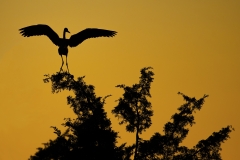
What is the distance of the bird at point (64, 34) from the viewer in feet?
85.4

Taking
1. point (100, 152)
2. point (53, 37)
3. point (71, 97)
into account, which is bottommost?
point (100, 152)

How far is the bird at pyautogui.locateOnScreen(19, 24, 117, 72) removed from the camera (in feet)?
85.4

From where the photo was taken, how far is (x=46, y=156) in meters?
27.2

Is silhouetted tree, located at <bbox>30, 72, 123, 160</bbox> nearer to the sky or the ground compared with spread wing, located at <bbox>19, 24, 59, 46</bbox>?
nearer to the ground

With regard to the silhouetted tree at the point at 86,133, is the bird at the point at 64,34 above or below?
above

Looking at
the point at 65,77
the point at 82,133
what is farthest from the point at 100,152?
the point at 65,77

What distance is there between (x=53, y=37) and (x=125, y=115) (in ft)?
14.0

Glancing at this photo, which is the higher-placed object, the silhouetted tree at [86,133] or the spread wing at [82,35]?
the spread wing at [82,35]

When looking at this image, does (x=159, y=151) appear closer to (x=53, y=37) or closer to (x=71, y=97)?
(x=71, y=97)

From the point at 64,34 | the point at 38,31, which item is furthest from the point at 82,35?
the point at 38,31

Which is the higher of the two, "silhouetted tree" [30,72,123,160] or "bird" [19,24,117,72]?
"bird" [19,24,117,72]

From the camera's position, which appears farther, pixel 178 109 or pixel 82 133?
pixel 178 109

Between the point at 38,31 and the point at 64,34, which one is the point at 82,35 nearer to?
the point at 64,34

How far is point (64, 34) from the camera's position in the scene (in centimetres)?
2688
